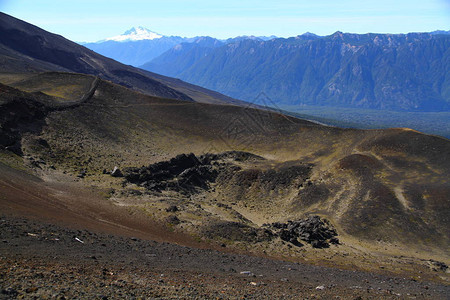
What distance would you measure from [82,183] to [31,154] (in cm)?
970

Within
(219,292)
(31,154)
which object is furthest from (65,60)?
(219,292)

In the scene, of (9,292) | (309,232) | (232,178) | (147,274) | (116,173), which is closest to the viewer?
(9,292)

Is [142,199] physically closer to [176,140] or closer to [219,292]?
[219,292]

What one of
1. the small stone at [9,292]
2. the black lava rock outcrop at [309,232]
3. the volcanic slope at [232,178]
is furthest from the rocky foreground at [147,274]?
the black lava rock outcrop at [309,232]

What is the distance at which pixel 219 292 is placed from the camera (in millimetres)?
19062

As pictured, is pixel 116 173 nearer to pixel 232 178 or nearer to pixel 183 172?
pixel 183 172

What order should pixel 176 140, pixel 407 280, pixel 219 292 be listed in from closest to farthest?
pixel 219 292
pixel 407 280
pixel 176 140

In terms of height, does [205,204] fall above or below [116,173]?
below

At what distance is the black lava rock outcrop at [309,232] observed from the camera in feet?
130

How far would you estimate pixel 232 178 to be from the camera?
200 feet

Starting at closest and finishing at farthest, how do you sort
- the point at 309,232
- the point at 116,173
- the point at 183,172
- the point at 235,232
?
the point at 235,232 → the point at 309,232 → the point at 116,173 → the point at 183,172

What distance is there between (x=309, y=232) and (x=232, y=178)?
854 inches

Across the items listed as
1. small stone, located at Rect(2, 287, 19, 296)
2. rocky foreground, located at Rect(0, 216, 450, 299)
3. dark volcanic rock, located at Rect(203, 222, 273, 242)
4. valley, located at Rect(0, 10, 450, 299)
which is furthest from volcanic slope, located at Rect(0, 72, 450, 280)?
small stone, located at Rect(2, 287, 19, 296)

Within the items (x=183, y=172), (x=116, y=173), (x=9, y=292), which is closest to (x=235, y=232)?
(x=116, y=173)
